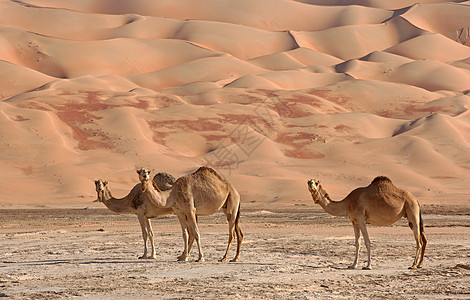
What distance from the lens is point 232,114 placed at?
2825 inches

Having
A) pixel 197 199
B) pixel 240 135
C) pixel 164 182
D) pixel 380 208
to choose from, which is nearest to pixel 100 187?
pixel 164 182

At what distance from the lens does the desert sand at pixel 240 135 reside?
21.8 metres

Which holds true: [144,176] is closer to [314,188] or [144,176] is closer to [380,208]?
[314,188]

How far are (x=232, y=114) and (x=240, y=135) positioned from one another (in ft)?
16.9

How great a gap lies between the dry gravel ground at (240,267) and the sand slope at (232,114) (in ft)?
77.7

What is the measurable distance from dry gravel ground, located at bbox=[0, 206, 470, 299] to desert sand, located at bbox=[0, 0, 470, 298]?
120 mm

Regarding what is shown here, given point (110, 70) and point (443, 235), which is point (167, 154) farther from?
point (110, 70)

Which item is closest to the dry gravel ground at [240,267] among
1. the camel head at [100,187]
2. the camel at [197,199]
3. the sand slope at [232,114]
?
the camel at [197,199]

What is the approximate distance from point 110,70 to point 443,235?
10305 centimetres

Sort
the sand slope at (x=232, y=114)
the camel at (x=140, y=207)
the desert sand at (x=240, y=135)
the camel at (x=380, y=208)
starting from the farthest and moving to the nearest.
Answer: the sand slope at (x=232, y=114)
the desert sand at (x=240, y=135)
the camel at (x=140, y=207)
the camel at (x=380, y=208)

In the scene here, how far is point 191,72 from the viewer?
114500 millimetres

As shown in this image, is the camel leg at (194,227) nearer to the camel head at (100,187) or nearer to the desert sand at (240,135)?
the desert sand at (240,135)

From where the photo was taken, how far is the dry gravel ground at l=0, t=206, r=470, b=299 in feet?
39.2

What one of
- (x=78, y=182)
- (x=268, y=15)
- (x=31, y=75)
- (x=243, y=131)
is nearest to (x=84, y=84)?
(x=31, y=75)
